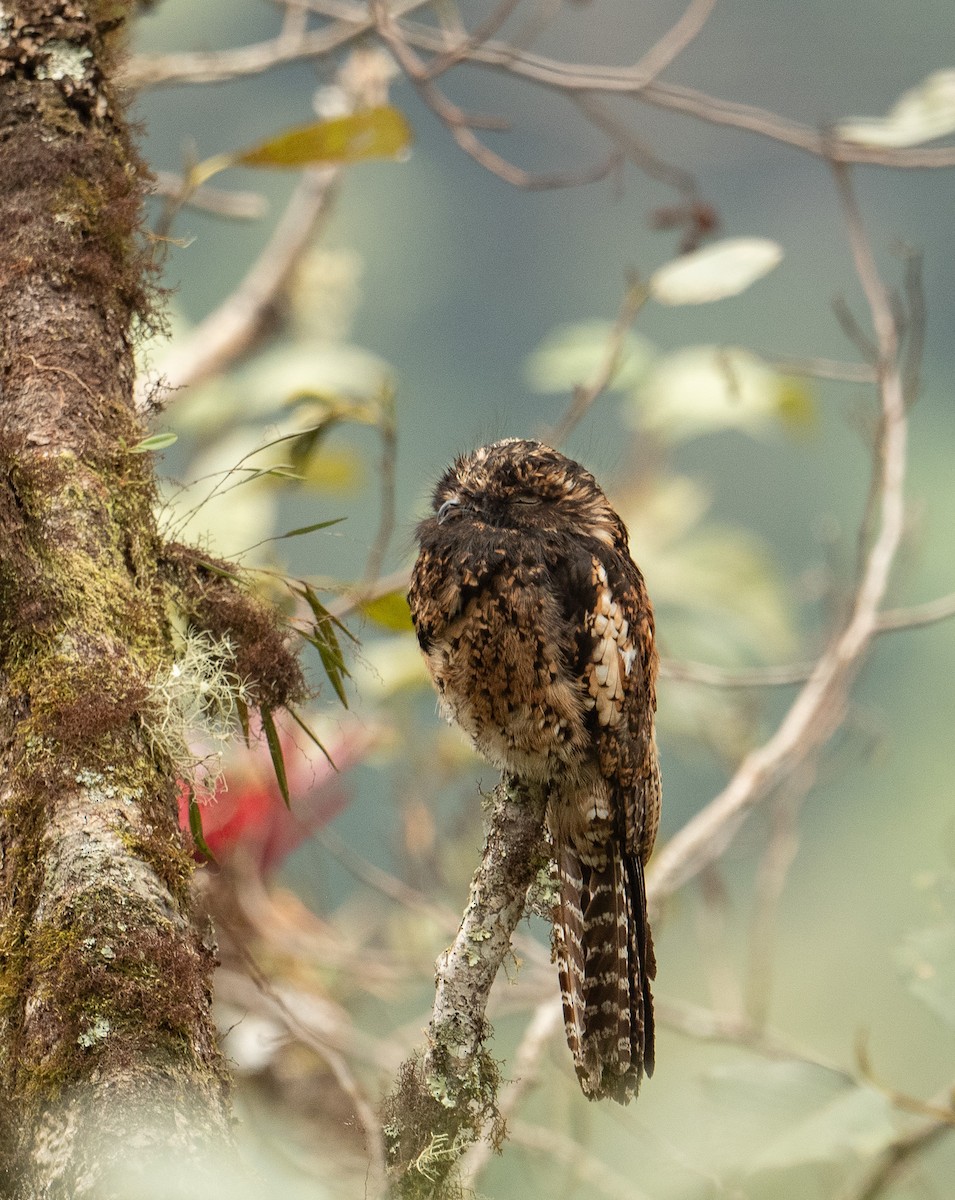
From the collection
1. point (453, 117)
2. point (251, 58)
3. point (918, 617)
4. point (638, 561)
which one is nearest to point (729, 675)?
point (918, 617)

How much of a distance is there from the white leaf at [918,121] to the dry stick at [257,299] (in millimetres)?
1498

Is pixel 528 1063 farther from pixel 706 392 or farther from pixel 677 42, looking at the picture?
pixel 677 42

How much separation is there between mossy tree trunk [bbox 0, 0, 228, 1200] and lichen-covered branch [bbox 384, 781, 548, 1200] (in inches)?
8.6

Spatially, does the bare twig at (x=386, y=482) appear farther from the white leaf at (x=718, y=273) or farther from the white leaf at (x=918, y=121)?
the white leaf at (x=918, y=121)

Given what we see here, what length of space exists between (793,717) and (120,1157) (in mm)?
1897

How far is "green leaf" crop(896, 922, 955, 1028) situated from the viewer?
1.69 m

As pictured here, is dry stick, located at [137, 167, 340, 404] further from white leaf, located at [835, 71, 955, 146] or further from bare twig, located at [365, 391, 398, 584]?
white leaf, located at [835, 71, 955, 146]

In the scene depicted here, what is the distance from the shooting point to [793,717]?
8.64 feet

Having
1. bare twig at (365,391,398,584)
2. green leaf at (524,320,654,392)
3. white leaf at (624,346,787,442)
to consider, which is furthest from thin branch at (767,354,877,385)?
bare twig at (365,391,398,584)

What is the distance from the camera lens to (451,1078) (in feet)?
4.25

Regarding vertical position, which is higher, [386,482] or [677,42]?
[677,42]

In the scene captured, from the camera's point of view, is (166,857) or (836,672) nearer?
(166,857)

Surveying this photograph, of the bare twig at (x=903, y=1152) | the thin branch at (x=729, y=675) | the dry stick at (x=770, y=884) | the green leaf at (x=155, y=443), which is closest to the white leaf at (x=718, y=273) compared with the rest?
the thin branch at (x=729, y=675)

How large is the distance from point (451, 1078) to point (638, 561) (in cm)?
211
